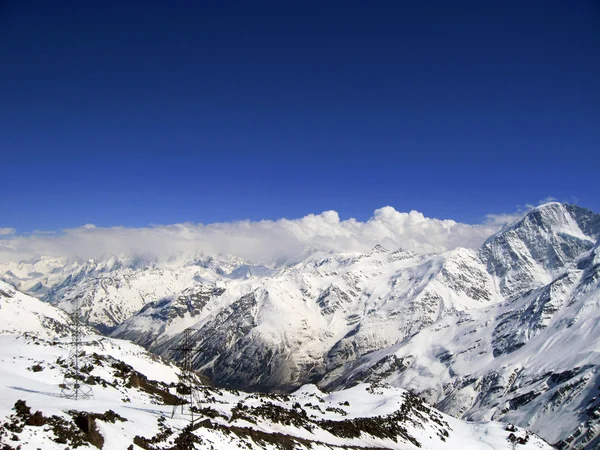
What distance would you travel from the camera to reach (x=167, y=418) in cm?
4569

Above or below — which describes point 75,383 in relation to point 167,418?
above

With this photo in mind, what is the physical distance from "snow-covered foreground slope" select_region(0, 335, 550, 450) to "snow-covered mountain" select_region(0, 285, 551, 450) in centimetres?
11

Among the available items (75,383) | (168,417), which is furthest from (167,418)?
(75,383)

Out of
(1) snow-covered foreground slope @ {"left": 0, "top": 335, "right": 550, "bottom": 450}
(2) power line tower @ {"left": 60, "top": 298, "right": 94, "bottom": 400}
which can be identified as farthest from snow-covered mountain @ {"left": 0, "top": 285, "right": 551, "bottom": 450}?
(2) power line tower @ {"left": 60, "top": 298, "right": 94, "bottom": 400}

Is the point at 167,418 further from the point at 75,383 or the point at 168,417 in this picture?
the point at 75,383

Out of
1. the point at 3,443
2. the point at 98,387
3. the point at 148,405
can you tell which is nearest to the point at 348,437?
the point at 148,405

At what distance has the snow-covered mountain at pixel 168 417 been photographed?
3347 centimetres

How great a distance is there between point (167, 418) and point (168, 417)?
0.89 m

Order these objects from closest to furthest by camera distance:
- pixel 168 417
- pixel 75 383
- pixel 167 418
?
pixel 167 418, pixel 168 417, pixel 75 383

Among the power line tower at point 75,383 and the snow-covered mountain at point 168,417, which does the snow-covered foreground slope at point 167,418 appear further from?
the power line tower at point 75,383

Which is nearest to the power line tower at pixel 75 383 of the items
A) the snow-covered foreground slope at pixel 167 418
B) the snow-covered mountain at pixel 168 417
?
the snow-covered mountain at pixel 168 417

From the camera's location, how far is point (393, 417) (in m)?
→ 86.8

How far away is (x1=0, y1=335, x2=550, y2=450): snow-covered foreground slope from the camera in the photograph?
33.4 m

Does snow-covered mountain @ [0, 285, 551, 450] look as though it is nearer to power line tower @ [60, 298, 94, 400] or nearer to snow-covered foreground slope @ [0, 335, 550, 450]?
snow-covered foreground slope @ [0, 335, 550, 450]
